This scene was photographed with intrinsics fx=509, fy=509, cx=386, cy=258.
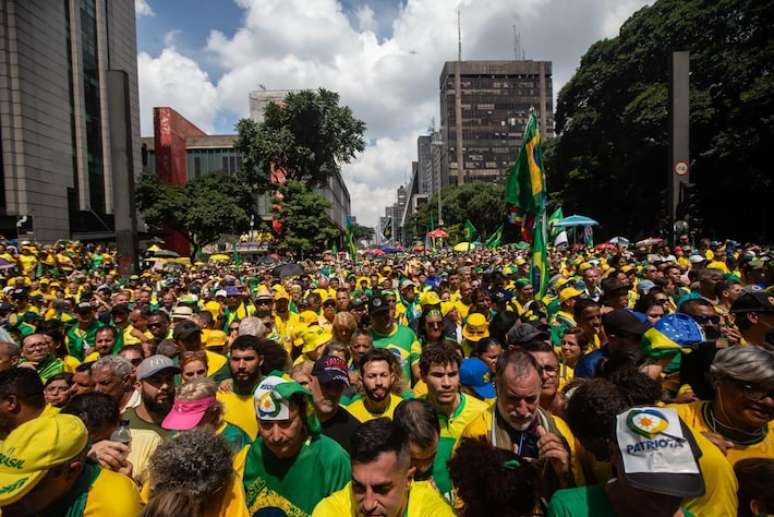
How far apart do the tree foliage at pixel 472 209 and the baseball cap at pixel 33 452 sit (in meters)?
61.3

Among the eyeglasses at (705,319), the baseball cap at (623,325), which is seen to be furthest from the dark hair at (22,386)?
the eyeglasses at (705,319)

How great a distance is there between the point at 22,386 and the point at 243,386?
1.37 meters

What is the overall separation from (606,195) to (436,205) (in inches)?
1450

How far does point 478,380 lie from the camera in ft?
13.0

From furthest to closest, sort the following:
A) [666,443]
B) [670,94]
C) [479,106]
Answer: [479,106]
[670,94]
[666,443]

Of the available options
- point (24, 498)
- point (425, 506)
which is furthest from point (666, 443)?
point (24, 498)

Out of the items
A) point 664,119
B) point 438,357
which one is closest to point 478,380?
point 438,357

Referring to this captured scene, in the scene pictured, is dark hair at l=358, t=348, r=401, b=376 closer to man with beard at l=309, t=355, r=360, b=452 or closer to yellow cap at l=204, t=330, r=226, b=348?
man with beard at l=309, t=355, r=360, b=452

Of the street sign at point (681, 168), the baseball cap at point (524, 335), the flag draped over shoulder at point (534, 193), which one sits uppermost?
the street sign at point (681, 168)

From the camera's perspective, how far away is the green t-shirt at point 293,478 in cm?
254

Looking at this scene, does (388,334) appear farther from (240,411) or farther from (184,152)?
(184,152)

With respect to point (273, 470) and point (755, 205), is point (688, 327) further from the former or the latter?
point (755, 205)

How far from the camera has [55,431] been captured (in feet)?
6.72

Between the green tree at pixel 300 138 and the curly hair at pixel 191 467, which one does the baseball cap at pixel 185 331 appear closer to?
the curly hair at pixel 191 467
